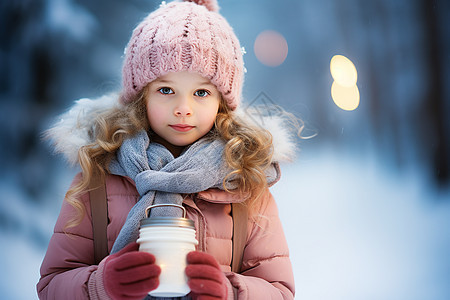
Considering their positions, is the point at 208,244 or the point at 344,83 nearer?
the point at 208,244

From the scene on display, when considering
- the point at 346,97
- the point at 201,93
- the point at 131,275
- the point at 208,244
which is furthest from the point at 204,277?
the point at 346,97

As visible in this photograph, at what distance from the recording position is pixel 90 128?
1.39m

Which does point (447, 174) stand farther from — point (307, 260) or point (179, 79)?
point (179, 79)

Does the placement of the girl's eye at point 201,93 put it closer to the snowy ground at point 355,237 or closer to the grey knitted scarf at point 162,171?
the grey knitted scarf at point 162,171

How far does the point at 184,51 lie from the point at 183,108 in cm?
14

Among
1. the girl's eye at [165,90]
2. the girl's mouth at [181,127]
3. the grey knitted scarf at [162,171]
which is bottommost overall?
the grey knitted scarf at [162,171]

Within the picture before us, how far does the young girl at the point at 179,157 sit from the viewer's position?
1.22m

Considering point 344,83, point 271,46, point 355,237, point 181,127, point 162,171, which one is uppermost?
point 271,46

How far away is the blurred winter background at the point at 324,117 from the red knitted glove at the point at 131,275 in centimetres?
68

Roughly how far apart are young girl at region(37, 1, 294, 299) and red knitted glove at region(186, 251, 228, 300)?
0.44 feet

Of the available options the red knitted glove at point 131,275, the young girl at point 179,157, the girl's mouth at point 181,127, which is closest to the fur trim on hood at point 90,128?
the young girl at point 179,157

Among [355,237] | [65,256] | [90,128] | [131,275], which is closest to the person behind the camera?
[131,275]

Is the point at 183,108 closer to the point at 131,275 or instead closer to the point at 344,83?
the point at 131,275

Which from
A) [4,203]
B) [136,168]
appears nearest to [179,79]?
[136,168]
